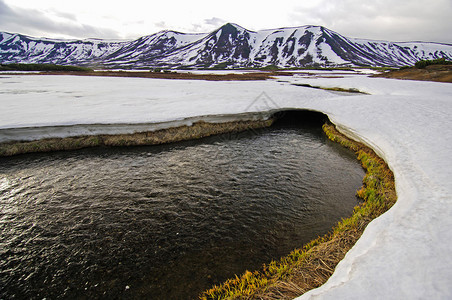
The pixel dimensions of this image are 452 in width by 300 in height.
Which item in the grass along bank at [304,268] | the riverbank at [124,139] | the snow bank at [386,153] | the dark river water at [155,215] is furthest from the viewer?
the riverbank at [124,139]

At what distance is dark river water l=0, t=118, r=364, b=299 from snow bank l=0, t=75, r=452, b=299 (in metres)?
2.51

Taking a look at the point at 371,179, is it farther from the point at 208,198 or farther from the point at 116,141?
the point at 116,141

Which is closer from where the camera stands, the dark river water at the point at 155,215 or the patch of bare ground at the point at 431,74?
the dark river water at the point at 155,215

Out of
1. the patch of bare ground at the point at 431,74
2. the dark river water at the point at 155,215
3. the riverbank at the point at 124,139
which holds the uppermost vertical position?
the patch of bare ground at the point at 431,74

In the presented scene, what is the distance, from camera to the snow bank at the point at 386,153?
4.87 m

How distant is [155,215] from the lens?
32.1 ft

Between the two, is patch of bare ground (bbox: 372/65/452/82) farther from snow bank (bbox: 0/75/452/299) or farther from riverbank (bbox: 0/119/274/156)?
riverbank (bbox: 0/119/274/156)

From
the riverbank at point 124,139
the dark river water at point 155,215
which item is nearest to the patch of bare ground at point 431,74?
the dark river water at point 155,215

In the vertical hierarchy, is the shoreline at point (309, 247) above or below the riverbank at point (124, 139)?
below

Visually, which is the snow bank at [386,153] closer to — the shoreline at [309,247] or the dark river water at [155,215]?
the shoreline at [309,247]

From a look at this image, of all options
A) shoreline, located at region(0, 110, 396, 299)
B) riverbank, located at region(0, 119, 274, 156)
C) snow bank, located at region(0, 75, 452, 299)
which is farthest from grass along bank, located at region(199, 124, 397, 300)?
riverbank, located at region(0, 119, 274, 156)

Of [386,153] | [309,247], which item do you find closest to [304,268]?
[309,247]

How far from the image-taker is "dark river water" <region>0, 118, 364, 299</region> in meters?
7.00

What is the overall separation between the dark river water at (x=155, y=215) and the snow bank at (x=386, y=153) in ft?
8.23
